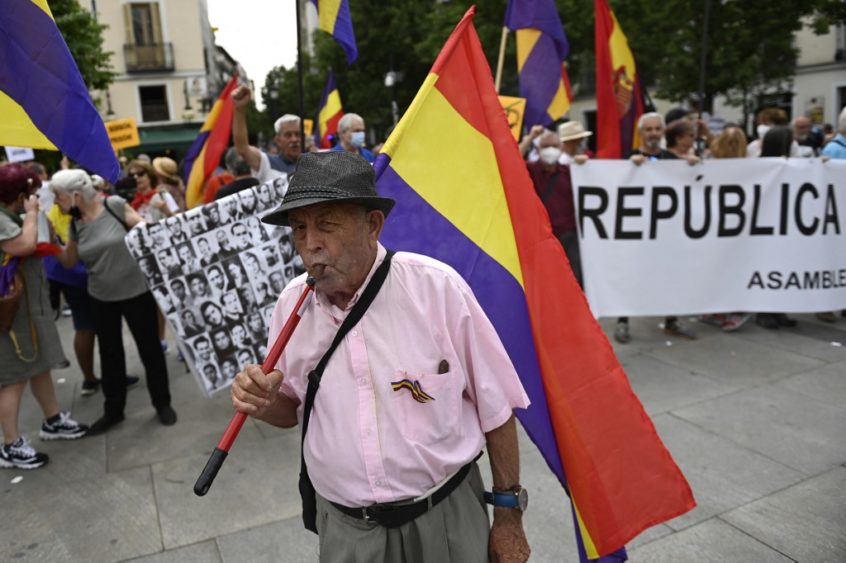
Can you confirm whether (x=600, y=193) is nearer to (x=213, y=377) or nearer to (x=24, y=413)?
(x=213, y=377)

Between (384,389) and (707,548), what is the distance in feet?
6.87

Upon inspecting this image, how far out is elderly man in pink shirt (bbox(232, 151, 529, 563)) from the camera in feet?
5.55

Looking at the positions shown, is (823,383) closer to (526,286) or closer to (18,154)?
(526,286)

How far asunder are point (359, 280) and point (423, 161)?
29.2 inches

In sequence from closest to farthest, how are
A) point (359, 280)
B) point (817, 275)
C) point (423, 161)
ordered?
point (359, 280)
point (423, 161)
point (817, 275)

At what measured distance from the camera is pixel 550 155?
5742 millimetres

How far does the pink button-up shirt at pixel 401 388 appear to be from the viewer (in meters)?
1.71

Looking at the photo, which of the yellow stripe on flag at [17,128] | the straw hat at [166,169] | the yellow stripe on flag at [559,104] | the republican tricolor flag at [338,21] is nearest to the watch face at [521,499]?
the yellow stripe on flag at [17,128]

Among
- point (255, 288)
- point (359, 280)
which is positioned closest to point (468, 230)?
point (359, 280)

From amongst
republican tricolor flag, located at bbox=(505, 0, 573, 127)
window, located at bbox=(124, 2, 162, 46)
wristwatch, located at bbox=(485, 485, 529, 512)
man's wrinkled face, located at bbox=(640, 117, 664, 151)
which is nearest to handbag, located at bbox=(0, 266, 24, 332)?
wristwatch, located at bbox=(485, 485, 529, 512)

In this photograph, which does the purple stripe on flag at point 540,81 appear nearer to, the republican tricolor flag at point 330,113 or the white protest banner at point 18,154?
the republican tricolor flag at point 330,113

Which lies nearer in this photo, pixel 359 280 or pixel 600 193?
pixel 359 280

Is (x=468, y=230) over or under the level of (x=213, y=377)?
over

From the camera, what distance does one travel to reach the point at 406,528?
1.79 m
